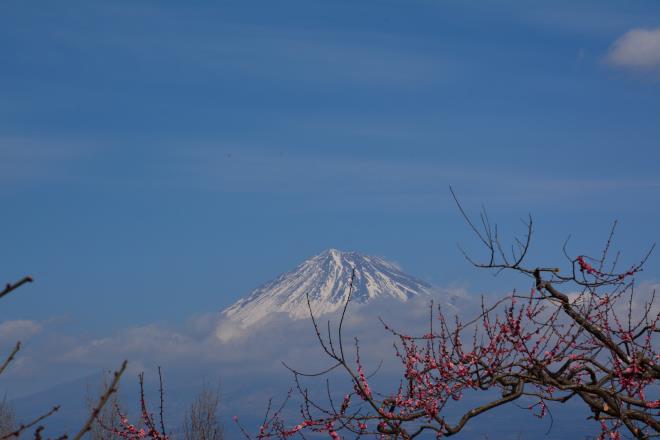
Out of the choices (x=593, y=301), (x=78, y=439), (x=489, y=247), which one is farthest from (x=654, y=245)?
(x=78, y=439)

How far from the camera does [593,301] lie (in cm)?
668

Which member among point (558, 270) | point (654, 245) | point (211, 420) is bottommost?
point (558, 270)

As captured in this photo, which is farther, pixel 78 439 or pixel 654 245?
pixel 654 245

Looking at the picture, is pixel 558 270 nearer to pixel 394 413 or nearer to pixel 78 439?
pixel 394 413

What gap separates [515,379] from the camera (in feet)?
19.0

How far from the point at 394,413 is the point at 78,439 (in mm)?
3374

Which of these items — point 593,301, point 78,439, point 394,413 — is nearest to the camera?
point 78,439

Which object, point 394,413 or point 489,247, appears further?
point 489,247

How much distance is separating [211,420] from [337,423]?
54.5 metres

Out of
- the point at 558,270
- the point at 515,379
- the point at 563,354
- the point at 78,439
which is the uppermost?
the point at 558,270

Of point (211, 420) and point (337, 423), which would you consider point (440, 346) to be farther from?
point (211, 420)

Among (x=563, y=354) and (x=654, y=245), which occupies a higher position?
(x=654, y=245)

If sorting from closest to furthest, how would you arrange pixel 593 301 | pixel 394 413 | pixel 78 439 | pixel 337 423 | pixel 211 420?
1. pixel 78 439
2. pixel 394 413
3. pixel 337 423
4. pixel 593 301
5. pixel 211 420

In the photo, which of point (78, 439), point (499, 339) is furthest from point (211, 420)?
point (78, 439)
